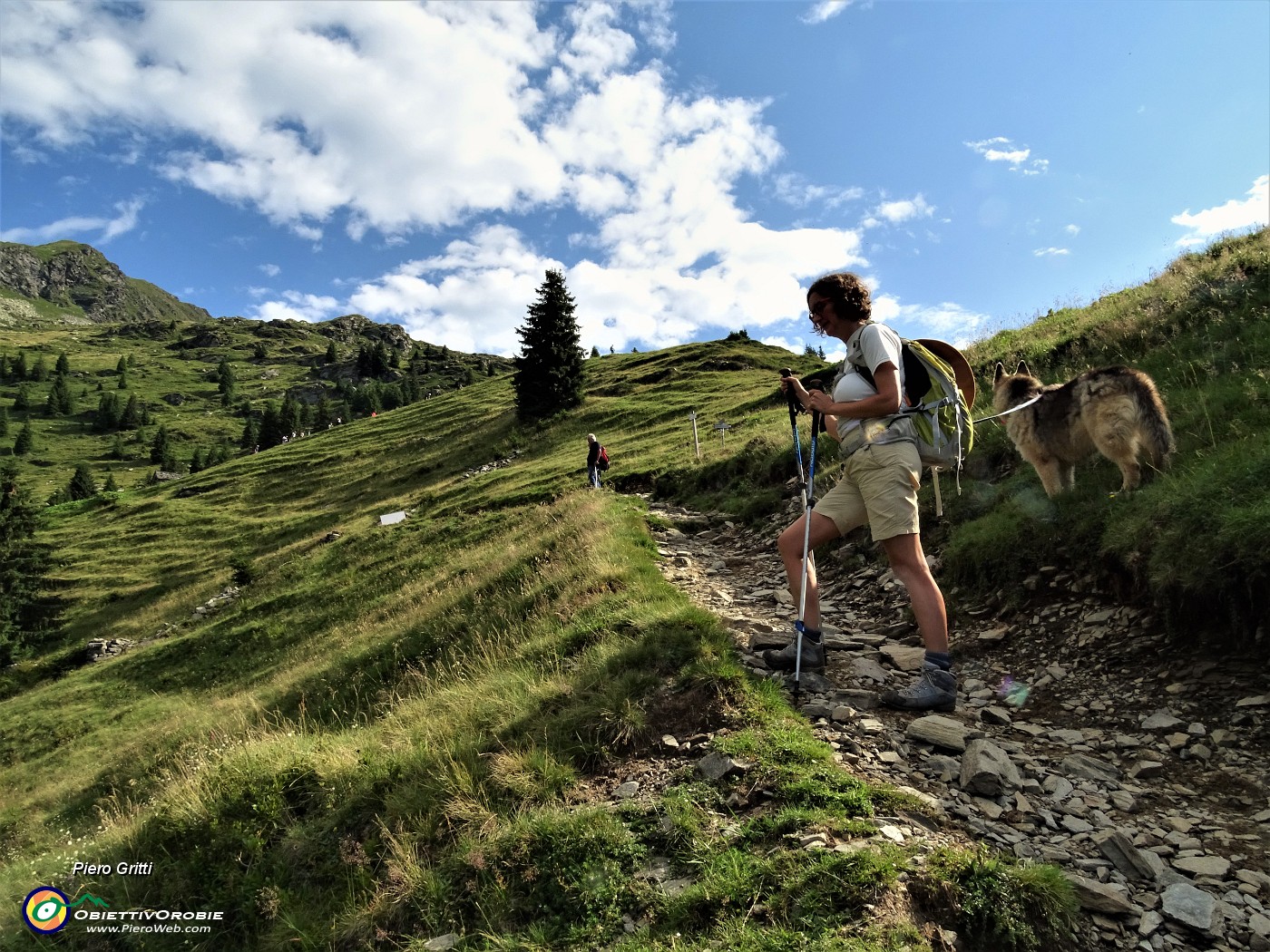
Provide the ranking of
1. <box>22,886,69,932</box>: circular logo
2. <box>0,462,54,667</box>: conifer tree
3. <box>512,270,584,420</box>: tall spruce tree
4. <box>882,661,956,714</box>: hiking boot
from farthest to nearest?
<box>512,270,584,420</box>: tall spruce tree, <box>0,462,54,667</box>: conifer tree, <box>22,886,69,932</box>: circular logo, <box>882,661,956,714</box>: hiking boot

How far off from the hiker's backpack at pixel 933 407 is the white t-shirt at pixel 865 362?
7 centimetres

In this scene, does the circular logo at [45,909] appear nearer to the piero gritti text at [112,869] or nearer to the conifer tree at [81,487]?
the piero gritti text at [112,869]

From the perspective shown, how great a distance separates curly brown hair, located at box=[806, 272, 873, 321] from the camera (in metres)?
5.52

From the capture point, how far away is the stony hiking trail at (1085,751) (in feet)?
10.6

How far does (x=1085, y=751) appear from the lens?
4.68 m

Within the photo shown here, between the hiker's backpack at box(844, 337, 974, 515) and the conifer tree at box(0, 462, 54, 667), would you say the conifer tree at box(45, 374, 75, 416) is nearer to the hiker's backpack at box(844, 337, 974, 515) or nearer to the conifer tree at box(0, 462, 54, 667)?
the conifer tree at box(0, 462, 54, 667)

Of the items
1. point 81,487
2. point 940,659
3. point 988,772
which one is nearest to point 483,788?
A: point 988,772

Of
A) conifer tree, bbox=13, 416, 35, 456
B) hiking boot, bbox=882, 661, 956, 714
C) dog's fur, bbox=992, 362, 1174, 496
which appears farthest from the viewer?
conifer tree, bbox=13, 416, 35, 456

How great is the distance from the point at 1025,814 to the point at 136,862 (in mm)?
7553

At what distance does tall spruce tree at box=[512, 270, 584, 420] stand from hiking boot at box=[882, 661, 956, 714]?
45898 mm

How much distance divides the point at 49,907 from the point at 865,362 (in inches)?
342

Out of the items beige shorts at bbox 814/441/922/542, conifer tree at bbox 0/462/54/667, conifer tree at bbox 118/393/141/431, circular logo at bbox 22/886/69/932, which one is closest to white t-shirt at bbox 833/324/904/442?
beige shorts at bbox 814/441/922/542

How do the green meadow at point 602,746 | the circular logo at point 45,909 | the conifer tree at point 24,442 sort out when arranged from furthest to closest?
1. the conifer tree at point 24,442
2. the circular logo at point 45,909
3. the green meadow at point 602,746

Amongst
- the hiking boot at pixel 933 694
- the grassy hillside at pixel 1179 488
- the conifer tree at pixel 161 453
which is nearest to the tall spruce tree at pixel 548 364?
the grassy hillside at pixel 1179 488
